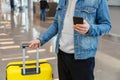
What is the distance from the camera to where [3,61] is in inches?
181

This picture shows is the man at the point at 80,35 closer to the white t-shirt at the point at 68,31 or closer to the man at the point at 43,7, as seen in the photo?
the white t-shirt at the point at 68,31

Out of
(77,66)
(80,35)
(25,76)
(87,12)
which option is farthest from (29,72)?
(87,12)

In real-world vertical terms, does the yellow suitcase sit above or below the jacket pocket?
below

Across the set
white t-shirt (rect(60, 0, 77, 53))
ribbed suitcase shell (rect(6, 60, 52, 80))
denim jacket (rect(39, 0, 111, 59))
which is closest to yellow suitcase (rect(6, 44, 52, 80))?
ribbed suitcase shell (rect(6, 60, 52, 80))

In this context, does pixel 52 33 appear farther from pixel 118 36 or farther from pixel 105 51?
pixel 118 36

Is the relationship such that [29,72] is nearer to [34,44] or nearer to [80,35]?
[34,44]

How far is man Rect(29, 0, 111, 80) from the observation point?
1492 millimetres

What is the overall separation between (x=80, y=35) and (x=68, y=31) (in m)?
0.12

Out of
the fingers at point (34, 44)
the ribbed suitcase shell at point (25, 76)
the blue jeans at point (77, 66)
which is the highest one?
the fingers at point (34, 44)

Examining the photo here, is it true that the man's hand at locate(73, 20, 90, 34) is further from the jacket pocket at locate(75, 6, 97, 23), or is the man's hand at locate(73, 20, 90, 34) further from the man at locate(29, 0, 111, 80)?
the jacket pocket at locate(75, 6, 97, 23)

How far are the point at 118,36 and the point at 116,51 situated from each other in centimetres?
177

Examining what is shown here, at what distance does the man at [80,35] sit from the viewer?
1.49 meters

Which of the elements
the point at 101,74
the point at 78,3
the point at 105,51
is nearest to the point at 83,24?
the point at 78,3

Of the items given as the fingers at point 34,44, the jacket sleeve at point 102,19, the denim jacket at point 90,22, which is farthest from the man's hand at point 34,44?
the jacket sleeve at point 102,19
